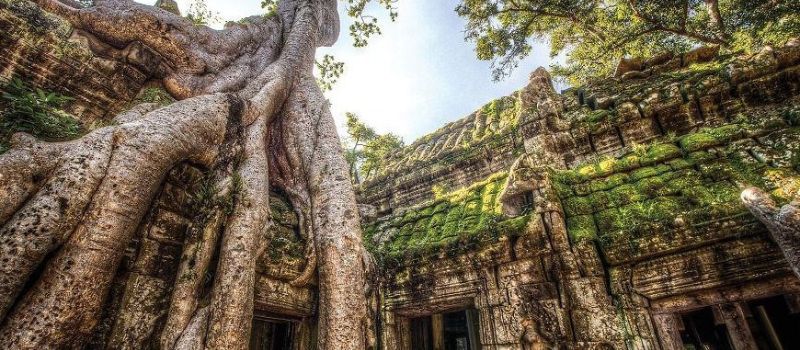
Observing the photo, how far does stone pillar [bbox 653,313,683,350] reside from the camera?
8.75ft

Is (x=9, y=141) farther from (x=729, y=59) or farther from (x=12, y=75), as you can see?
(x=729, y=59)

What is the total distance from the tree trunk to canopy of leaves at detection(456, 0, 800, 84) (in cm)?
648

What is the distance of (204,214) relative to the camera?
279 centimetres

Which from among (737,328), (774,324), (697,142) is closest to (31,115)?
(697,142)

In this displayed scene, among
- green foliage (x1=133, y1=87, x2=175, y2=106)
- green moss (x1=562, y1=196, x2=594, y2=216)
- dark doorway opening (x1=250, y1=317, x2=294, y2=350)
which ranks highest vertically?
green foliage (x1=133, y1=87, x2=175, y2=106)

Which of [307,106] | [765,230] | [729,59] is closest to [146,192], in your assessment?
[307,106]

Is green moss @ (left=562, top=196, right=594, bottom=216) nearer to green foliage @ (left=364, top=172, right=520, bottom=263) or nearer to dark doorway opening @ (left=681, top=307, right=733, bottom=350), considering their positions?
green foliage @ (left=364, top=172, right=520, bottom=263)

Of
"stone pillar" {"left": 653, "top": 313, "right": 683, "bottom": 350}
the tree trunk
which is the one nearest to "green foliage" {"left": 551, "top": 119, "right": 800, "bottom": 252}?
"stone pillar" {"left": 653, "top": 313, "right": 683, "bottom": 350}

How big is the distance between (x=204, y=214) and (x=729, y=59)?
5751 millimetres

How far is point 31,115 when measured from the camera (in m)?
2.58

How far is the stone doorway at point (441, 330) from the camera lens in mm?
4082

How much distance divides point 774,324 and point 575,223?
5.55 m

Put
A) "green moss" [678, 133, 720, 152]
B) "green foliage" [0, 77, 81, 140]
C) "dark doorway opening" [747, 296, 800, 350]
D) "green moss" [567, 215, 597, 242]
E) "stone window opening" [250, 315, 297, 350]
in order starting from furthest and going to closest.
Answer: "dark doorway opening" [747, 296, 800, 350] < "stone window opening" [250, 315, 297, 350] < "green moss" [678, 133, 720, 152] < "green moss" [567, 215, 597, 242] < "green foliage" [0, 77, 81, 140]

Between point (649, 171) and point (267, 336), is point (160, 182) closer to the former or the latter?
point (267, 336)
